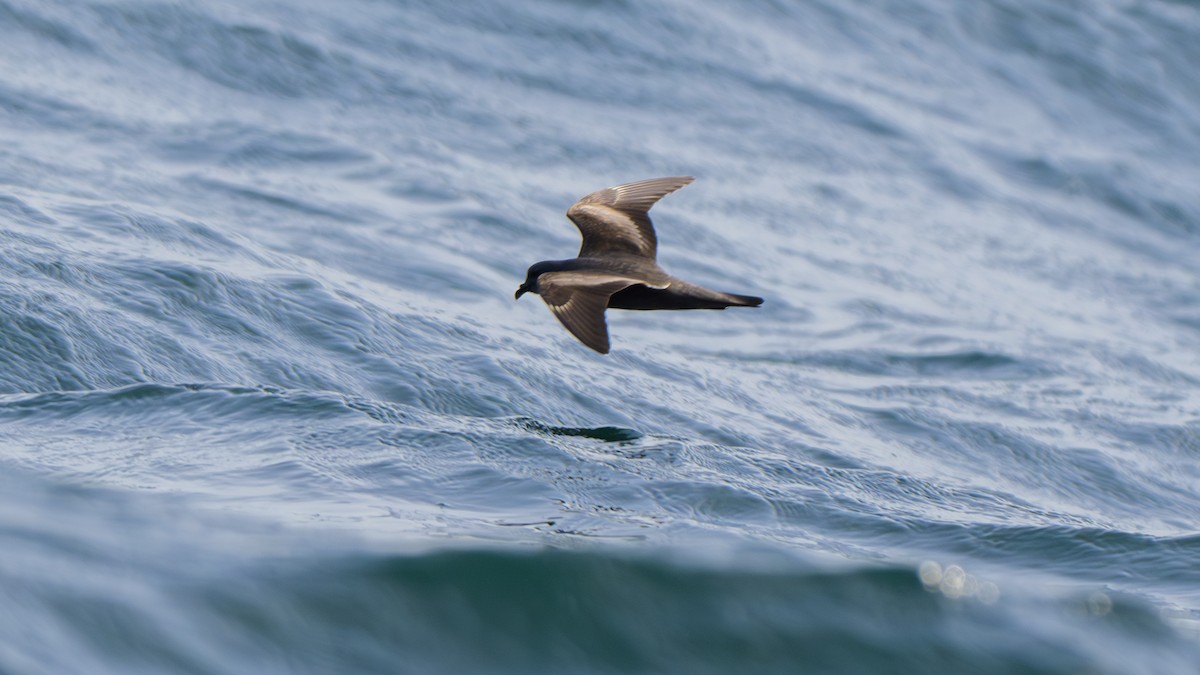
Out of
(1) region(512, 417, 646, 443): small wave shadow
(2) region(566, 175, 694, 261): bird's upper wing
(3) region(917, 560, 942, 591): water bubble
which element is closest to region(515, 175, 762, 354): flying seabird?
(2) region(566, 175, 694, 261): bird's upper wing

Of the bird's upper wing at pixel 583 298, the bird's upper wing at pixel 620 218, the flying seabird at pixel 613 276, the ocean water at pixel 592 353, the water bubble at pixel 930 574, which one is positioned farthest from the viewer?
the bird's upper wing at pixel 620 218

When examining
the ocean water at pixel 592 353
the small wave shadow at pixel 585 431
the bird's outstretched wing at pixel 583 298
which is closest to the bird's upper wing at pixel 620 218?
the ocean water at pixel 592 353

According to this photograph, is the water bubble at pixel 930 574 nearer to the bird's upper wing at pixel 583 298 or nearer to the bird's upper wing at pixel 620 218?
the bird's upper wing at pixel 583 298

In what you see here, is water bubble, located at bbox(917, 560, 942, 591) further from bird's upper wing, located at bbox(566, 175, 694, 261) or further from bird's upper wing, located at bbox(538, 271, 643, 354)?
bird's upper wing, located at bbox(566, 175, 694, 261)

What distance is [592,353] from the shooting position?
845 cm

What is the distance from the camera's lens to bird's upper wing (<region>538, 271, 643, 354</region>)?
6.36 m

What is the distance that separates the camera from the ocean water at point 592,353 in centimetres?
445

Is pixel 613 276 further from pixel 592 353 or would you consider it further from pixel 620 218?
pixel 592 353

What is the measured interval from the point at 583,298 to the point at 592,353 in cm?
183

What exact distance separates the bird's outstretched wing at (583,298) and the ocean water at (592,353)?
51 centimetres

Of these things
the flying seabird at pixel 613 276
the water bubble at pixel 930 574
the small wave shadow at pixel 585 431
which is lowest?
the small wave shadow at pixel 585 431

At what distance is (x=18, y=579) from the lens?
13.6ft

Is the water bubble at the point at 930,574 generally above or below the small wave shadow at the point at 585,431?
above

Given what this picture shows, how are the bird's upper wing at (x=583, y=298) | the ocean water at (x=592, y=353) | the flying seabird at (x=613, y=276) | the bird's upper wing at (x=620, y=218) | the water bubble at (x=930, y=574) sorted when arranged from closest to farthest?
the ocean water at (x=592, y=353)
the water bubble at (x=930, y=574)
the bird's upper wing at (x=583, y=298)
the flying seabird at (x=613, y=276)
the bird's upper wing at (x=620, y=218)
